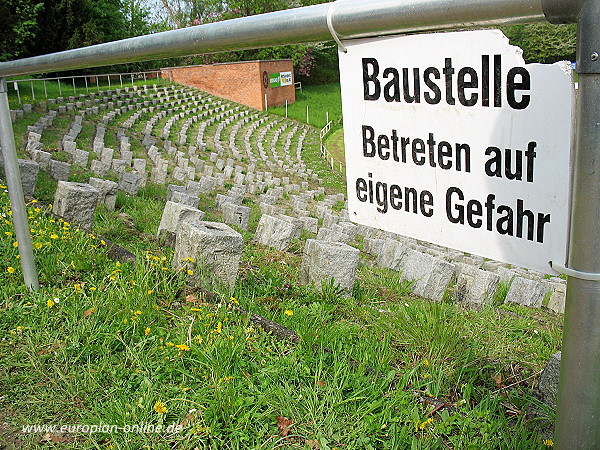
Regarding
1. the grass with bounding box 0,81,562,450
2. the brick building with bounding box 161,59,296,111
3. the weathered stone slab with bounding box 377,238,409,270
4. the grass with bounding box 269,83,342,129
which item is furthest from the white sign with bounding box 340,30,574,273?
the brick building with bounding box 161,59,296,111

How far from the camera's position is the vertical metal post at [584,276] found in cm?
120

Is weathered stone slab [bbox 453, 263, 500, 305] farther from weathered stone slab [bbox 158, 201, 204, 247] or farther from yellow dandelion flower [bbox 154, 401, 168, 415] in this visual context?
yellow dandelion flower [bbox 154, 401, 168, 415]

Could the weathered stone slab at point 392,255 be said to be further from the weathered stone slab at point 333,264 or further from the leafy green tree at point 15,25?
the leafy green tree at point 15,25

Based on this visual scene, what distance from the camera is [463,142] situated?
1603mm

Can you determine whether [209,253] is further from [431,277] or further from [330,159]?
[330,159]

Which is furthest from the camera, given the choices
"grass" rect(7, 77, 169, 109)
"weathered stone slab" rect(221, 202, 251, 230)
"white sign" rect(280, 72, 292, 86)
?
"white sign" rect(280, 72, 292, 86)

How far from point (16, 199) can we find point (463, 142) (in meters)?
3.57

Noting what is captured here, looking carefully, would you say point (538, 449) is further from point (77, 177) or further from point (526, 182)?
point (77, 177)

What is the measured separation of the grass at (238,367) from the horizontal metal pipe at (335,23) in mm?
1585

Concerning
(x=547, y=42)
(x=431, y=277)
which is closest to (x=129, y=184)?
(x=431, y=277)

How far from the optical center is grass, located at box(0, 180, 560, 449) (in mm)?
2578

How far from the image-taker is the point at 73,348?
10.7 ft

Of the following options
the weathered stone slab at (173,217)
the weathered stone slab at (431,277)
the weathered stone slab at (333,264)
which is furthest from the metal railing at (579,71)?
the weathered stone slab at (431,277)

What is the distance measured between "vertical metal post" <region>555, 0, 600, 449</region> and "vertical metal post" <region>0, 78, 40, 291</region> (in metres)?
3.64
